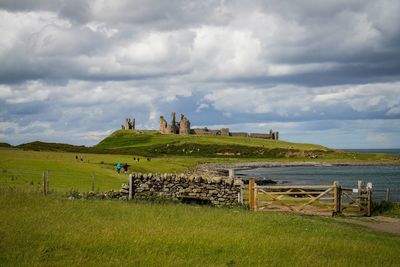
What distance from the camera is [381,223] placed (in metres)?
27.7

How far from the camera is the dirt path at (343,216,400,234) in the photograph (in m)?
25.2

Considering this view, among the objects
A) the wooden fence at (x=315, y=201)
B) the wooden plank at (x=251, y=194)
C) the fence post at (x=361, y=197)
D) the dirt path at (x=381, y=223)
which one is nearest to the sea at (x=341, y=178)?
the fence post at (x=361, y=197)

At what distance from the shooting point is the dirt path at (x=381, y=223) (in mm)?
25219

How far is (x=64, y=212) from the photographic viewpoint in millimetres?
20219

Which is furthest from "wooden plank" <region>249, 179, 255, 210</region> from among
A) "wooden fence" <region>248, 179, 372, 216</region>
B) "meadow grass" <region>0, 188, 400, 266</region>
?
"meadow grass" <region>0, 188, 400, 266</region>

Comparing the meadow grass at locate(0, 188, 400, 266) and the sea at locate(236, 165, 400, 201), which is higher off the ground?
the meadow grass at locate(0, 188, 400, 266)

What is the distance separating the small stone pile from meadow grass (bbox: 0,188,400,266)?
9123 millimetres

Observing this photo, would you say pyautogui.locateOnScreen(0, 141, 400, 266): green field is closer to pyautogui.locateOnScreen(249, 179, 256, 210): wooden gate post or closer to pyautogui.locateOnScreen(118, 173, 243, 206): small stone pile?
pyautogui.locateOnScreen(249, 179, 256, 210): wooden gate post

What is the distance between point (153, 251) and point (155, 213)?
8.01 m

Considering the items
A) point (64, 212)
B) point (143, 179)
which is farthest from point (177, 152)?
point (64, 212)

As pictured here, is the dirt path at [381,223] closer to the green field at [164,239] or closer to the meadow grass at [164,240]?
the green field at [164,239]

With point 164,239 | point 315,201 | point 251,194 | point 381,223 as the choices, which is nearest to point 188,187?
point 251,194

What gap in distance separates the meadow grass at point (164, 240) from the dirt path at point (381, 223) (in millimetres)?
2766

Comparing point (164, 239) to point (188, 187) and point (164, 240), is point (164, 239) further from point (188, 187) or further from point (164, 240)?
point (188, 187)
